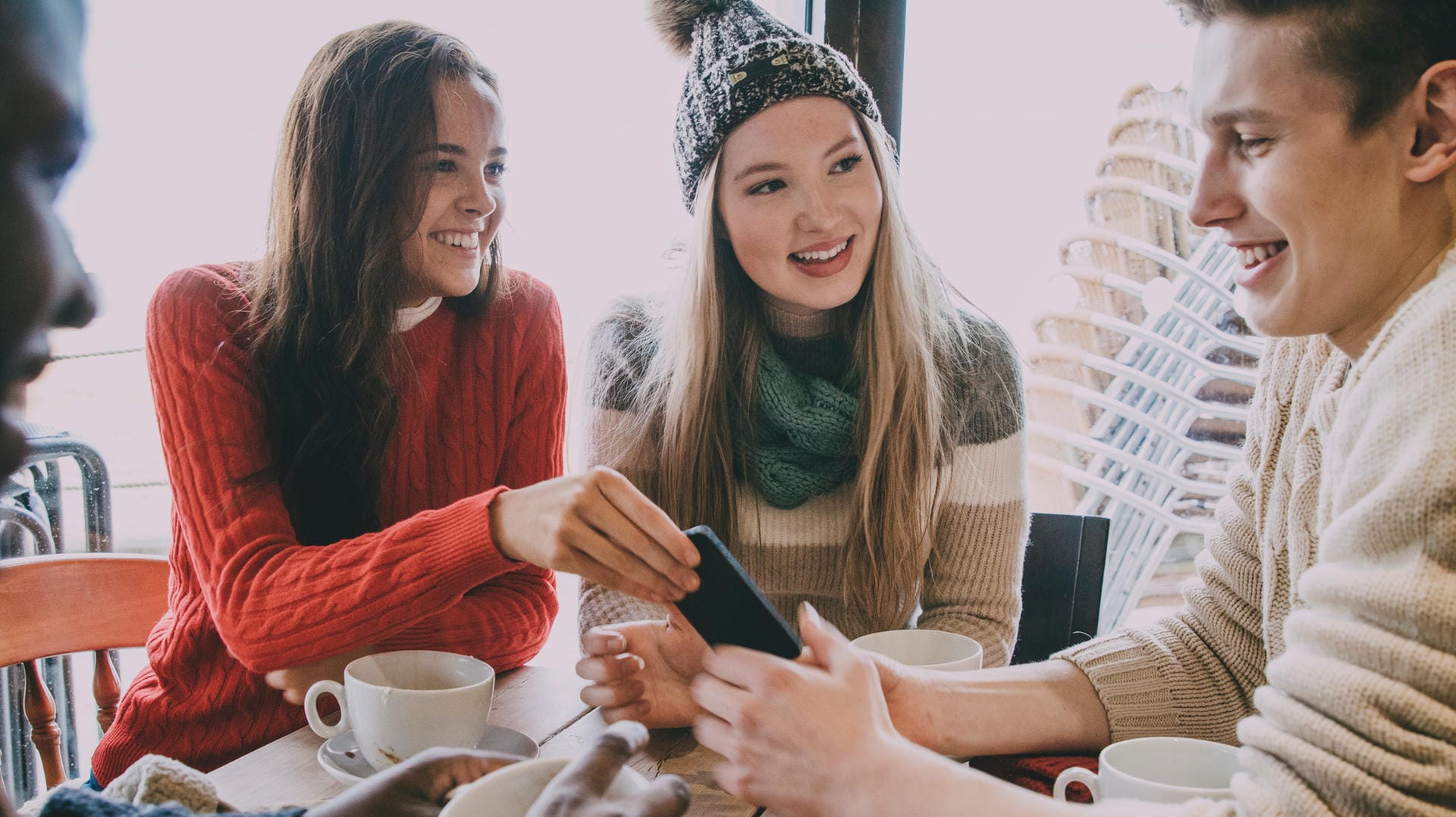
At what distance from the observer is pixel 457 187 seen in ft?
4.66

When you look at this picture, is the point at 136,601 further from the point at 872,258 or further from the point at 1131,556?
the point at 1131,556

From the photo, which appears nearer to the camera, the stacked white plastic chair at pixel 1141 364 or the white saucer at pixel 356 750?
the white saucer at pixel 356 750

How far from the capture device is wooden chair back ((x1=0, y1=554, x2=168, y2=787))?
4.13 ft

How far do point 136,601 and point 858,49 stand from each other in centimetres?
171

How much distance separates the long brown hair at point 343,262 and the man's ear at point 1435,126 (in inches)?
45.6

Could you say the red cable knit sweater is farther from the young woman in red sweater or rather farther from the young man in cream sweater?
the young man in cream sweater

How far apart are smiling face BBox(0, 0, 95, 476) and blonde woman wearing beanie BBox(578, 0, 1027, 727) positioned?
1.09 meters

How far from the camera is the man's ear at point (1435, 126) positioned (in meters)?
0.75

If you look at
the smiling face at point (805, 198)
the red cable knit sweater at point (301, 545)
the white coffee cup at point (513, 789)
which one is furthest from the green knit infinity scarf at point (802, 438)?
the white coffee cup at point (513, 789)

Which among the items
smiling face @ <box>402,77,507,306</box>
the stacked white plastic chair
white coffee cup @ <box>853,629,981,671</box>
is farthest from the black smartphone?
the stacked white plastic chair

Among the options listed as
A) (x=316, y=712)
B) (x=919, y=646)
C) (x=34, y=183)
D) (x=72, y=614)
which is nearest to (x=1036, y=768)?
(x=919, y=646)

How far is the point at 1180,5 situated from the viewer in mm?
878

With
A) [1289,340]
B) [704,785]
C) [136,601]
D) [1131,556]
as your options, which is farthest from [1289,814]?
[1131,556]

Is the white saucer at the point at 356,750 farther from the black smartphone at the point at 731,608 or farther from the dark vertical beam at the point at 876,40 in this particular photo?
the dark vertical beam at the point at 876,40
